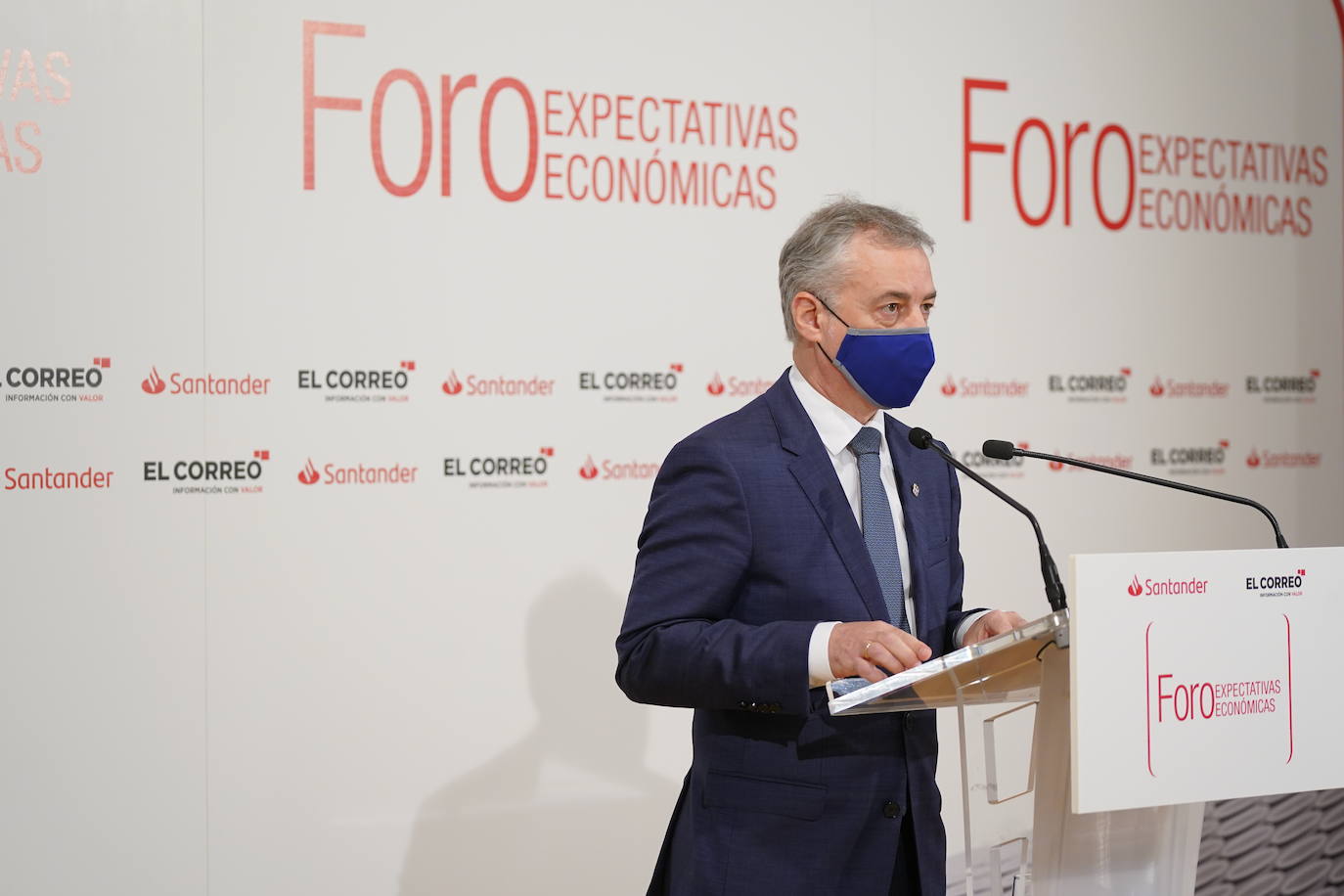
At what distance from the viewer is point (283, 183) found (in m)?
3.47

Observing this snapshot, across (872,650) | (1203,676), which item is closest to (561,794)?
(872,650)

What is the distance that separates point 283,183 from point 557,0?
98cm

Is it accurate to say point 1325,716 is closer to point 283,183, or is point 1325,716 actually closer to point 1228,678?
point 1228,678

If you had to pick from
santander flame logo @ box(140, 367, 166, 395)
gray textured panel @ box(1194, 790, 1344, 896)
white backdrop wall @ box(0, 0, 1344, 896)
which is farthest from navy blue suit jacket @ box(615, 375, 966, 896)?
gray textured panel @ box(1194, 790, 1344, 896)

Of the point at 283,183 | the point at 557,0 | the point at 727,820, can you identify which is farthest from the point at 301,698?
the point at 557,0

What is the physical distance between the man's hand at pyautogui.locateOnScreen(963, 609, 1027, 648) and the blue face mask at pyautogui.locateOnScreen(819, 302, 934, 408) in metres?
0.37

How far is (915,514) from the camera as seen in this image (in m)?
2.07

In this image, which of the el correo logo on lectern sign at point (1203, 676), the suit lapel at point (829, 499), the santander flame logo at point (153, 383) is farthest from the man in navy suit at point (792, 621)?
the santander flame logo at point (153, 383)

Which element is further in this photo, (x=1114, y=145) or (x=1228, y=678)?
(x=1114, y=145)

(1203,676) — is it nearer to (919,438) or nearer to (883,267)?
(919,438)

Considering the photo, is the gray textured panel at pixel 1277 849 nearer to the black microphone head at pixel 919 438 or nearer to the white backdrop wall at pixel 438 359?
the white backdrop wall at pixel 438 359

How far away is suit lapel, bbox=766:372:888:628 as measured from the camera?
1.95 meters

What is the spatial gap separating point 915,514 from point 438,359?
191 cm

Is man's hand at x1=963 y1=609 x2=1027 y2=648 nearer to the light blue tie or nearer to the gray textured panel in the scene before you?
the light blue tie
